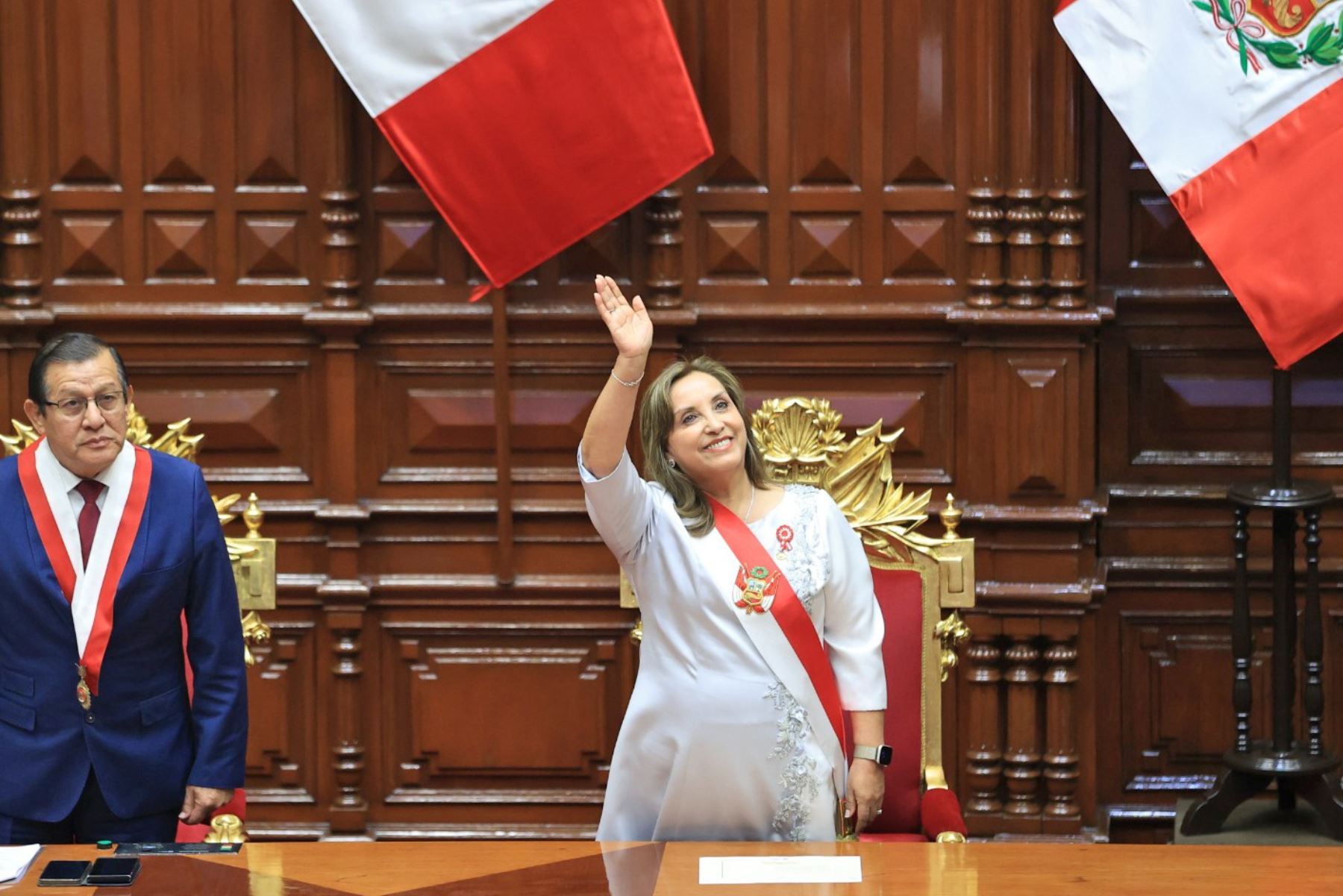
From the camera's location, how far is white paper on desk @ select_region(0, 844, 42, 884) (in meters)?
2.74

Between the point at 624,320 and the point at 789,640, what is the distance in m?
0.60

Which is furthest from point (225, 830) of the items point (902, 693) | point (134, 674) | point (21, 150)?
point (21, 150)

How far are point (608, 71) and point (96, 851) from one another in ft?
7.20

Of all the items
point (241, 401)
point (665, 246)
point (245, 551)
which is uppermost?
point (665, 246)

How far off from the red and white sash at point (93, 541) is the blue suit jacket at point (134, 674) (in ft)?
0.05

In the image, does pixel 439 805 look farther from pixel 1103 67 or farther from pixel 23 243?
pixel 1103 67

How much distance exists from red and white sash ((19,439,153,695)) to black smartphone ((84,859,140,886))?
1.45 feet

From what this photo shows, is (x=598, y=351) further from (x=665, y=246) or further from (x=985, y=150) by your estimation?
(x=985, y=150)

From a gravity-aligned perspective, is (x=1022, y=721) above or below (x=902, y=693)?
below

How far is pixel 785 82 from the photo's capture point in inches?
182

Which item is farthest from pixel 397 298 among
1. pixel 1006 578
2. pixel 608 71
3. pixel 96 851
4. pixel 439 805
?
pixel 96 851

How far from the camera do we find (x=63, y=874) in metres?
2.74

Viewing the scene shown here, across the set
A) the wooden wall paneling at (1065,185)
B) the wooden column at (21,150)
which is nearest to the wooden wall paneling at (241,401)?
the wooden column at (21,150)

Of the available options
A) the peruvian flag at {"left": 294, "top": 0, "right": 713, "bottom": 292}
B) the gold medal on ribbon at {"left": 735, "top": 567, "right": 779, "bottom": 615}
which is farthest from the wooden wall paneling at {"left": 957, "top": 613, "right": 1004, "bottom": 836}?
the gold medal on ribbon at {"left": 735, "top": 567, "right": 779, "bottom": 615}
